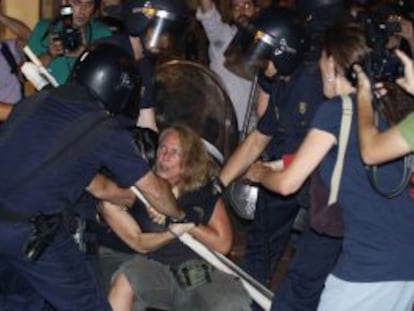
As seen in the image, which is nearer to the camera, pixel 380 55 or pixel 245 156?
pixel 380 55

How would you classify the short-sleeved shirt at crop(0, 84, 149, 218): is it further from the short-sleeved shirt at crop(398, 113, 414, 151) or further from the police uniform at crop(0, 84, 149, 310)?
the short-sleeved shirt at crop(398, 113, 414, 151)

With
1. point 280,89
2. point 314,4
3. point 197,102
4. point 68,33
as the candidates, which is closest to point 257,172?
point 280,89

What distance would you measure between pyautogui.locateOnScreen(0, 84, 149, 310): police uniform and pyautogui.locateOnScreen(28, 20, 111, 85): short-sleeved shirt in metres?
1.77

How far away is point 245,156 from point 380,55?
5.18ft

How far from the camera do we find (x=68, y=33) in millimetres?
6188

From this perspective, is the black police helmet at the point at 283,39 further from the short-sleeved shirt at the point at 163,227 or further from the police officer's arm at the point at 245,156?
the short-sleeved shirt at the point at 163,227

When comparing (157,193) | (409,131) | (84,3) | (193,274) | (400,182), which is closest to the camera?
(409,131)

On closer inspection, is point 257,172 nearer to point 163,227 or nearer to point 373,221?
point 163,227

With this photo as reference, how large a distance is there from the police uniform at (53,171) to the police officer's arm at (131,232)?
77 centimetres


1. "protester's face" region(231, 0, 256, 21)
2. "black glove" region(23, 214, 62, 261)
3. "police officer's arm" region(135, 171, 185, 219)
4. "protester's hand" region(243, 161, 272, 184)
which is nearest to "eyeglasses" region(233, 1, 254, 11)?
"protester's face" region(231, 0, 256, 21)

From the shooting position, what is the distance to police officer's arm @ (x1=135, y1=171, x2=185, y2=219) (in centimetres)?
447

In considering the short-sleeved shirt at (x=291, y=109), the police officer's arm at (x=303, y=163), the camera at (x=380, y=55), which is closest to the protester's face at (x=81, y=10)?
the short-sleeved shirt at (x=291, y=109)

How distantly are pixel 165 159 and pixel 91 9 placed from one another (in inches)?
54.8

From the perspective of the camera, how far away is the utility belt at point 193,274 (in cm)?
526
